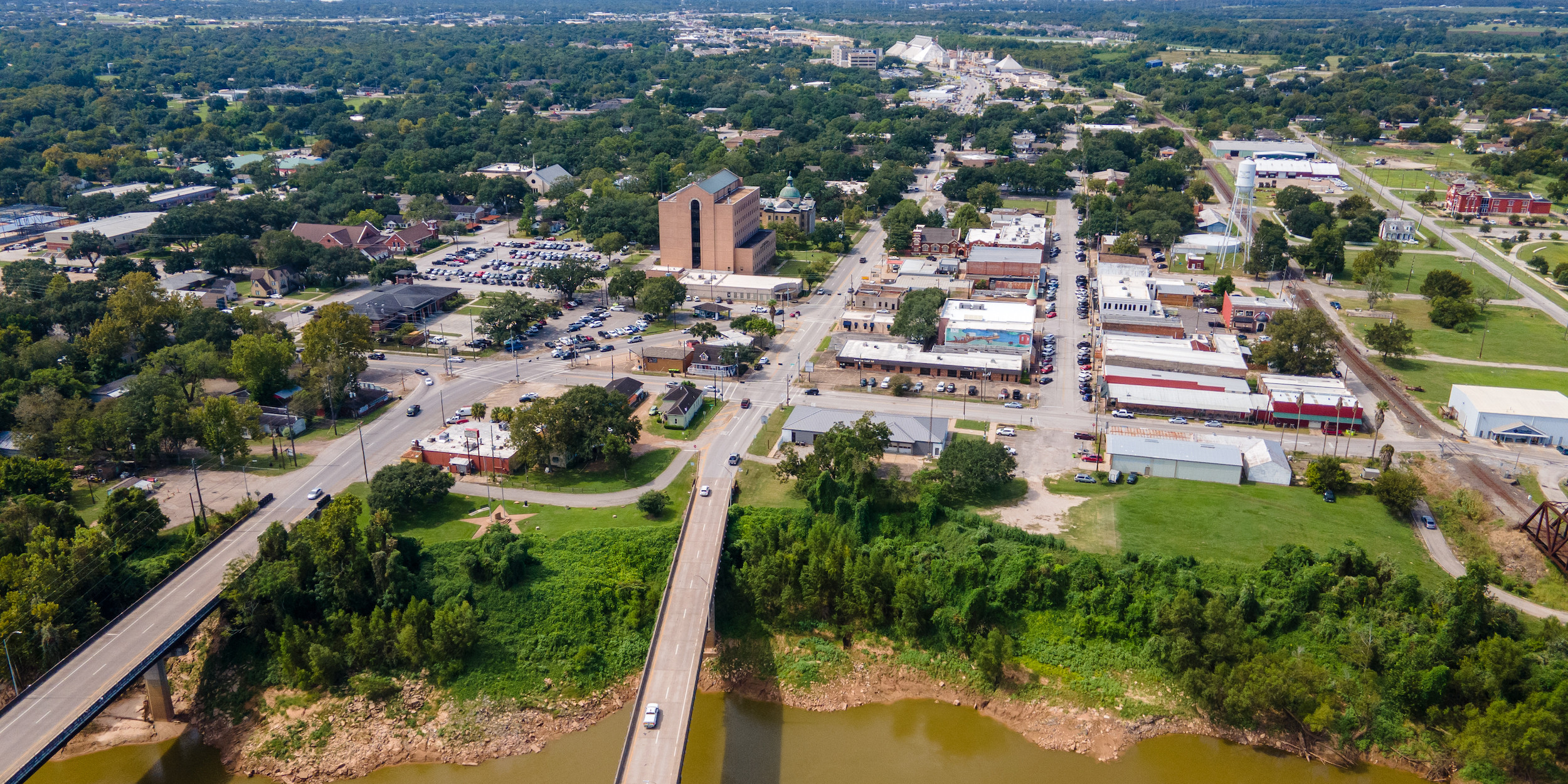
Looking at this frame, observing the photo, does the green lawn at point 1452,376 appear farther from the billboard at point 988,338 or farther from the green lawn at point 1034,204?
the green lawn at point 1034,204

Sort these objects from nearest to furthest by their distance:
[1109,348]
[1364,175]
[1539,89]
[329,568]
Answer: [329,568], [1109,348], [1364,175], [1539,89]

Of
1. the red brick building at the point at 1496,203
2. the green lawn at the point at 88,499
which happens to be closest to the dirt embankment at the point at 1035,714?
the green lawn at the point at 88,499

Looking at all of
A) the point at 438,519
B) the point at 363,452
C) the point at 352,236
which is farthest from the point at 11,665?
the point at 352,236

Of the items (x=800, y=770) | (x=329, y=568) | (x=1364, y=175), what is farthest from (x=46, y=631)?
(x=1364, y=175)

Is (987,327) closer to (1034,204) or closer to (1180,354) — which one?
(1180,354)

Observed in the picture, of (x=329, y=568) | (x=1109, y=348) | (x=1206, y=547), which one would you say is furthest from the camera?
(x=1109, y=348)

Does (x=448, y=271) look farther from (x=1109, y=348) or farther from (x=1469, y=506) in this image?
(x=1469, y=506)

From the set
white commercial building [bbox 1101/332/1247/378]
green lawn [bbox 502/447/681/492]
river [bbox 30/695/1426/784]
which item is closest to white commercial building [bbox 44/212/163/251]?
green lawn [bbox 502/447/681/492]
